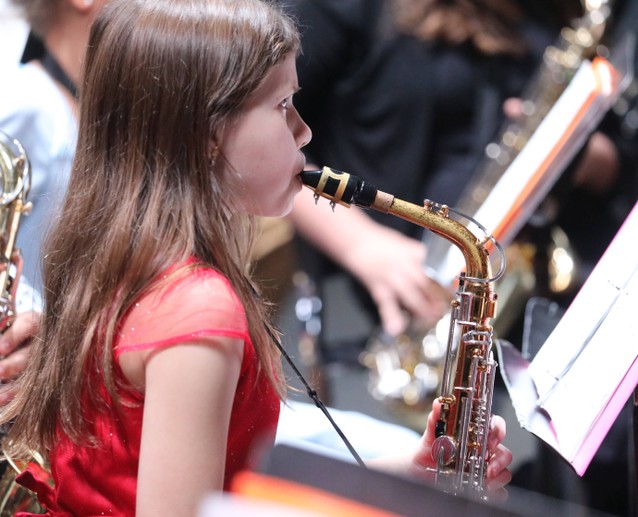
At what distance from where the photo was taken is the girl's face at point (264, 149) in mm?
998

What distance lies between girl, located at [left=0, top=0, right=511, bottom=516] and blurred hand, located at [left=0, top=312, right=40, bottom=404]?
146mm

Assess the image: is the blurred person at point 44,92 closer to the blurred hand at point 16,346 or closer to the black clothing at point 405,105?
the blurred hand at point 16,346

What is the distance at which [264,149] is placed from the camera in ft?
3.29

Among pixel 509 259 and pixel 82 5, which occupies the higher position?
pixel 82 5

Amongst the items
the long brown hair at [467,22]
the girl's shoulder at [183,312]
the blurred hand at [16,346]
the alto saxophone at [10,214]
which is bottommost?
the blurred hand at [16,346]

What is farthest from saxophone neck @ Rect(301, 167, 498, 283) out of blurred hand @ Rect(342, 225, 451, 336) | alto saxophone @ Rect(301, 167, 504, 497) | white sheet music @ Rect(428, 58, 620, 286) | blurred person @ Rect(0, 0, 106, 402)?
blurred hand @ Rect(342, 225, 451, 336)

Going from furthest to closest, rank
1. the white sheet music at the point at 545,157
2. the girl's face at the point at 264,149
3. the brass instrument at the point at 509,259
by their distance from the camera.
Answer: the brass instrument at the point at 509,259, the white sheet music at the point at 545,157, the girl's face at the point at 264,149

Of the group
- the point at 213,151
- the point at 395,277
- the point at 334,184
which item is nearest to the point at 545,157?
the point at 395,277

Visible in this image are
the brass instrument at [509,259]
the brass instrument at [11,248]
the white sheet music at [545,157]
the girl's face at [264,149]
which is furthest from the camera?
the brass instrument at [509,259]

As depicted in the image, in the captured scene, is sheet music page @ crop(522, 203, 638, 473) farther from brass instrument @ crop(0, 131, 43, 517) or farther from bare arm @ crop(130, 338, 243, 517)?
brass instrument @ crop(0, 131, 43, 517)

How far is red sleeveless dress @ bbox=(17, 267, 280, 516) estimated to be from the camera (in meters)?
0.93

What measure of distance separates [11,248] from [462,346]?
0.58 meters

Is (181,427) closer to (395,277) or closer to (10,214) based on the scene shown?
(10,214)

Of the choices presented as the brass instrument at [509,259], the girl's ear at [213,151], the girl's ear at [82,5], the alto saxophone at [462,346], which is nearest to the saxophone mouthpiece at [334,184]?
the alto saxophone at [462,346]
